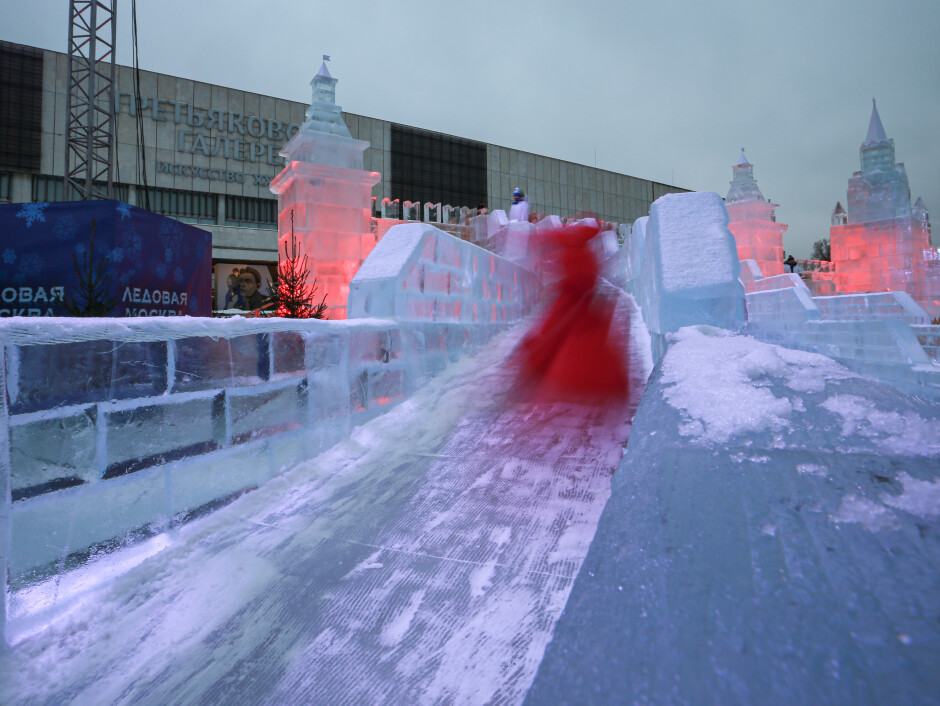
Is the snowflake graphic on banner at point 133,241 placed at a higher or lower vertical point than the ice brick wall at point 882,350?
higher

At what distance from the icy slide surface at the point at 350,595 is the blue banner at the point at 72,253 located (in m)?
7.09

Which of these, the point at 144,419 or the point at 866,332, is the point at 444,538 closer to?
the point at 144,419

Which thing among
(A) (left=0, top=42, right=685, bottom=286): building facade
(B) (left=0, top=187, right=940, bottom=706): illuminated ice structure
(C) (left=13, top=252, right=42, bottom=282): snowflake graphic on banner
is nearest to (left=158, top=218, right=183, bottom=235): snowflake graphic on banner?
(C) (left=13, top=252, right=42, bottom=282): snowflake graphic on banner

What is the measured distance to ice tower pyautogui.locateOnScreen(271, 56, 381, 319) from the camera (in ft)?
38.7

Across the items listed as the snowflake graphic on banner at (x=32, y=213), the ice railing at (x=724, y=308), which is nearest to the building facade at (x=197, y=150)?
the snowflake graphic on banner at (x=32, y=213)

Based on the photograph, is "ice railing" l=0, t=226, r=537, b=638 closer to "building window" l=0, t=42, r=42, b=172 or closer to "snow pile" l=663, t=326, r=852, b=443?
"snow pile" l=663, t=326, r=852, b=443

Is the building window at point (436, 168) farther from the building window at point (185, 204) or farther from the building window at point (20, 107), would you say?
the building window at point (20, 107)

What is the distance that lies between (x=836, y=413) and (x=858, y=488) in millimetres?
544

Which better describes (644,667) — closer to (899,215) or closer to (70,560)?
(70,560)

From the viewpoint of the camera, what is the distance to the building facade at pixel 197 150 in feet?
78.8

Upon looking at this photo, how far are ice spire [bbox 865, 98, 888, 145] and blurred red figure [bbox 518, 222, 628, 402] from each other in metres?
21.6

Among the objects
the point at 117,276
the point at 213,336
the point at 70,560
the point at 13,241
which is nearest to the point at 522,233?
the point at 117,276

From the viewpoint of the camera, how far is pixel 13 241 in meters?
7.62

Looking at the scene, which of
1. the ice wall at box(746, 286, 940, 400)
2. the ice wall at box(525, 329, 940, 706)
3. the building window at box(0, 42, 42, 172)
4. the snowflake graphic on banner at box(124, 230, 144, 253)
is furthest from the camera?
the building window at box(0, 42, 42, 172)
